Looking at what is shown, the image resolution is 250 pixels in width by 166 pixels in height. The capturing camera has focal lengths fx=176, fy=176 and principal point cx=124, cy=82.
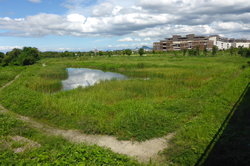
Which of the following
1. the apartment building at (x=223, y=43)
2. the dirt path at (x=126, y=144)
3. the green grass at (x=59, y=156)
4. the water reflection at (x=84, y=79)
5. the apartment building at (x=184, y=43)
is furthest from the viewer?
the apartment building at (x=223, y=43)

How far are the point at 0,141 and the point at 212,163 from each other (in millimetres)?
6729

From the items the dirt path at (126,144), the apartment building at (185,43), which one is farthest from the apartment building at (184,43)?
the dirt path at (126,144)

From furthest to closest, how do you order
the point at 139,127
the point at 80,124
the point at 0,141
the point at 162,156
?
the point at 80,124, the point at 139,127, the point at 0,141, the point at 162,156

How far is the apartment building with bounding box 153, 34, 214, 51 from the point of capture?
8055 cm

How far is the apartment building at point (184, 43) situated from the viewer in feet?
264

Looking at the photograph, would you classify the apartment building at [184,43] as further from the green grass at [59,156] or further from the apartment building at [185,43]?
the green grass at [59,156]

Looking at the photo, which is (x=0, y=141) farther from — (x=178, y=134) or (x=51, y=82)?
(x=51, y=82)

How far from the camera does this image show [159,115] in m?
8.02

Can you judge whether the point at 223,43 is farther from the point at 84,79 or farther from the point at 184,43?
the point at 84,79

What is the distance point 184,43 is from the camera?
3179 inches

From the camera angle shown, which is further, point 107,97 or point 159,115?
point 107,97

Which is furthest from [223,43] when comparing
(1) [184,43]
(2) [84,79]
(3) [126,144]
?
(3) [126,144]

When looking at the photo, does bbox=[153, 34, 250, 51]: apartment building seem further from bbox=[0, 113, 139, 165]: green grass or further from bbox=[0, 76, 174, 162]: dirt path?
bbox=[0, 113, 139, 165]: green grass

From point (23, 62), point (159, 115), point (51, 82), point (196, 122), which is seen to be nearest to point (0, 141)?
point (159, 115)
